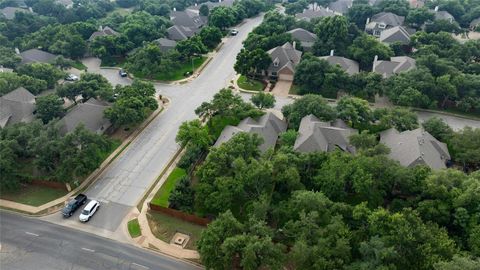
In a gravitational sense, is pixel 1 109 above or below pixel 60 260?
above

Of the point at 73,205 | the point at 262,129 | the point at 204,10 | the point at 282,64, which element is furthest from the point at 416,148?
the point at 204,10

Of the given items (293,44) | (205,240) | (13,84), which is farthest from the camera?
(293,44)

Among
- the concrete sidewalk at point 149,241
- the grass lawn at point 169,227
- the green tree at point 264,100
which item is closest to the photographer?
the concrete sidewalk at point 149,241

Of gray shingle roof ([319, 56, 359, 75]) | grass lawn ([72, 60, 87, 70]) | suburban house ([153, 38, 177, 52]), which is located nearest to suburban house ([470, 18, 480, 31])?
gray shingle roof ([319, 56, 359, 75])

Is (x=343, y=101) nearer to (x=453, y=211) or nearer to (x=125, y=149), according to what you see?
(x=453, y=211)

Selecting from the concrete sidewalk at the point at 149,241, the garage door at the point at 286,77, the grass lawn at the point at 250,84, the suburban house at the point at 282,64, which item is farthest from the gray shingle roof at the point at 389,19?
the concrete sidewalk at the point at 149,241

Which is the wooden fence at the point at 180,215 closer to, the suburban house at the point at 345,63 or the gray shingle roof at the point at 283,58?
the gray shingle roof at the point at 283,58

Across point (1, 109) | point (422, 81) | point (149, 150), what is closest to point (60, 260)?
point (149, 150)
